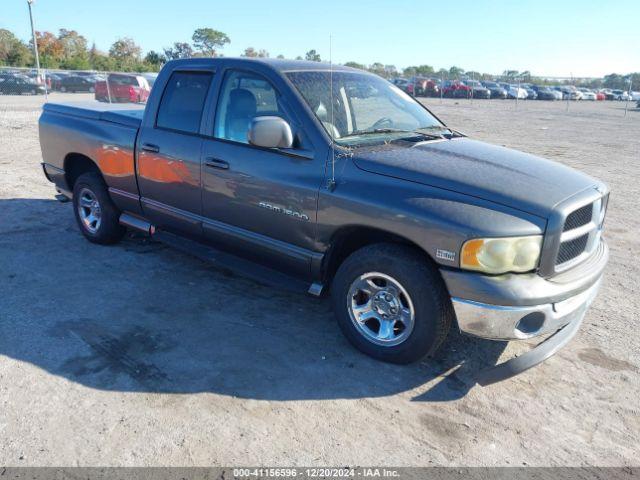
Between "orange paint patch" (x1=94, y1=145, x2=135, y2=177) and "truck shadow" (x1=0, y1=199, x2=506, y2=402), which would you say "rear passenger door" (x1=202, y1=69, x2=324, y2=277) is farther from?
"orange paint patch" (x1=94, y1=145, x2=135, y2=177)

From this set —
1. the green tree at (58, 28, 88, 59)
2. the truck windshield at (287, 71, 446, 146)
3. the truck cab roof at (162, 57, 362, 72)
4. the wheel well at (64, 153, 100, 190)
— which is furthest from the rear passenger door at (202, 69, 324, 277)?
the green tree at (58, 28, 88, 59)

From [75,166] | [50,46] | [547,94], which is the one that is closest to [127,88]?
[75,166]

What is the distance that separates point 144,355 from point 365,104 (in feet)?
8.63

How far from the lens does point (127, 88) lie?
20219mm

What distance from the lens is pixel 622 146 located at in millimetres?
15477

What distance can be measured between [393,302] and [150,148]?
8.84 feet

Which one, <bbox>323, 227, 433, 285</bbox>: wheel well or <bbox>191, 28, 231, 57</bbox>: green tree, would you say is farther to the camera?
<bbox>191, 28, 231, 57</bbox>: green tree

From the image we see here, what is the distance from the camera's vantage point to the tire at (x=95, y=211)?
548 centimetres

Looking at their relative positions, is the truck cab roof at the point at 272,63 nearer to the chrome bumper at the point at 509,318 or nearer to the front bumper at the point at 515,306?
the front bumper at the point at 515,306

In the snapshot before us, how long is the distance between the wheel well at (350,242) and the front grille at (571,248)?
2.59 feet

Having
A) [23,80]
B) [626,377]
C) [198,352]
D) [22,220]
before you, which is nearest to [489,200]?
[626,377]

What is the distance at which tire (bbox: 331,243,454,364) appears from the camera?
3266 millimetres

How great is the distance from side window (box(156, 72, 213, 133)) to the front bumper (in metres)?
2.59

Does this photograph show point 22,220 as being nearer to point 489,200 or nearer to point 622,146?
point 489,200
